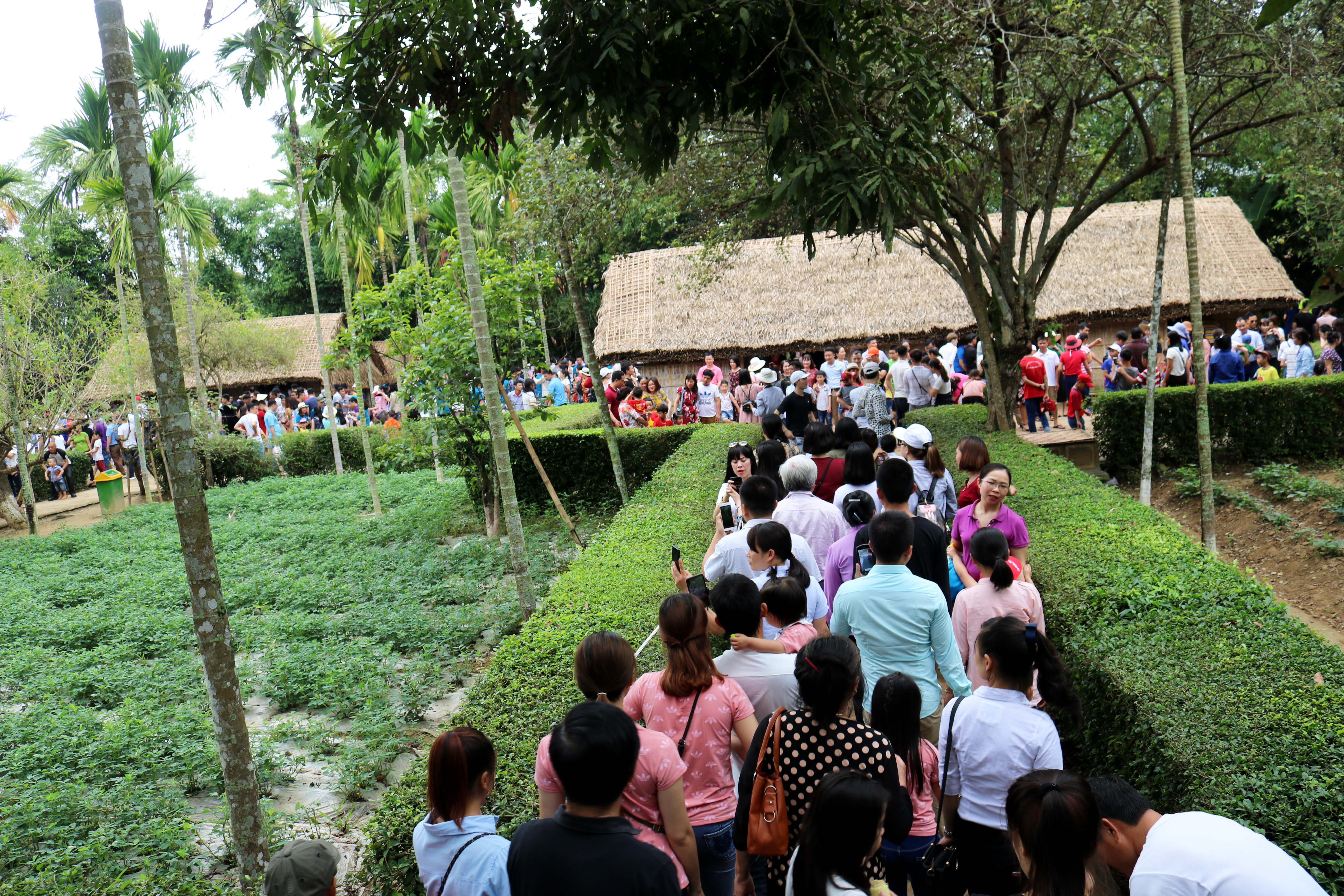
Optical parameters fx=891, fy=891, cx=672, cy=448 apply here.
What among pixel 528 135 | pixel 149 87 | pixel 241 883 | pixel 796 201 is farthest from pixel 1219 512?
pixel 149 87

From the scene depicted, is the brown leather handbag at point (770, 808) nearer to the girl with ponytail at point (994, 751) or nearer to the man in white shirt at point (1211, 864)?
the girl with ponytail at point (994, 751)

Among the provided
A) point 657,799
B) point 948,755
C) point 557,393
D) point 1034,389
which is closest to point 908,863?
point 948,755

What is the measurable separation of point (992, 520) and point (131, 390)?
796 inches

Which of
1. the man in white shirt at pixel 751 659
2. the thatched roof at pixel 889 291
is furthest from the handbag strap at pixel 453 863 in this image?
the thatched roof at pixel 889 291

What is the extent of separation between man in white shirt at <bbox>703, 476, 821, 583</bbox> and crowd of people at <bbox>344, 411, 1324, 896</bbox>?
12 mm

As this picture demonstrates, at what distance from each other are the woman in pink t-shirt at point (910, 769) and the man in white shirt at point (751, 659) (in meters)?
0.42

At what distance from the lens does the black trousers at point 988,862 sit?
319 cm

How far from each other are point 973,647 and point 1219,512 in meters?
7.86

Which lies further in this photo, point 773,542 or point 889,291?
point 889,291

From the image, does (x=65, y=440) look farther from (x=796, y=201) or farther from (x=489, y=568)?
(x=796, y=201)

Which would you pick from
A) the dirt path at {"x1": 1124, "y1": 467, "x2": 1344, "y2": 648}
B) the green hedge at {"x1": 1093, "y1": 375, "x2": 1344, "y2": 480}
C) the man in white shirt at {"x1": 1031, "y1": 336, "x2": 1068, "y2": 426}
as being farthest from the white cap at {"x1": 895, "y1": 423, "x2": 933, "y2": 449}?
the man in white shirt at {"x1": 1031, "y1": 336, "x2": 1068, "y2": 426}

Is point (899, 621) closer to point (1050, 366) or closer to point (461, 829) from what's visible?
point (461, 829)

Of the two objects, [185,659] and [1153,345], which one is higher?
[1153,345]

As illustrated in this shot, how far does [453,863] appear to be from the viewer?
266 cm
